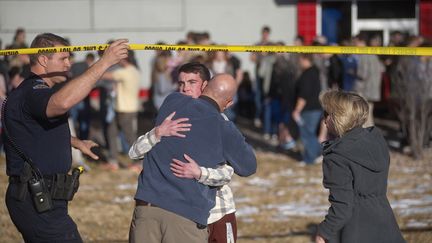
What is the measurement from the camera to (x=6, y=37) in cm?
1975

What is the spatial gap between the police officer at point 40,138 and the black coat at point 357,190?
141 cm

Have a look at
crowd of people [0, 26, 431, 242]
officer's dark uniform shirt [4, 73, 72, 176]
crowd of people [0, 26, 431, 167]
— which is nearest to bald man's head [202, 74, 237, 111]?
crowd of people [0, 26, 431, 242]

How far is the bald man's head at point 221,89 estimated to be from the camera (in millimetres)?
5434

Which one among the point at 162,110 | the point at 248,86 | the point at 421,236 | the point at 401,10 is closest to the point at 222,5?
the point at 248,86

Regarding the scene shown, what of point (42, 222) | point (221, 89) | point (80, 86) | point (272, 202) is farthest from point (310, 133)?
point (80, 86)

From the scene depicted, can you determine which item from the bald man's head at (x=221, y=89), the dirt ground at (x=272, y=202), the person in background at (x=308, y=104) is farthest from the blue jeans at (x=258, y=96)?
the bald man's head at (x=221, y=89)

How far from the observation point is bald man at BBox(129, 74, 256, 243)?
5176mm

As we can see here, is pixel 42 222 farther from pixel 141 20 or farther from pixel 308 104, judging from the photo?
pixel 141 20

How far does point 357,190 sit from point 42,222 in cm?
193

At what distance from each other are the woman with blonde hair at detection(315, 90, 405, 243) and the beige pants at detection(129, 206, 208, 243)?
2.60 feet

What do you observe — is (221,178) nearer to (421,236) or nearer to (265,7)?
(421,236)

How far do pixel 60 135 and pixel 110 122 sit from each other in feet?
24.9

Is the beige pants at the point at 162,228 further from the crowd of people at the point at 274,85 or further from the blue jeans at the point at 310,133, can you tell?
the blue jeans at the point at 310,133

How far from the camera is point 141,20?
20109mm
